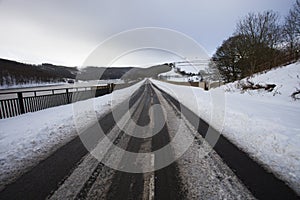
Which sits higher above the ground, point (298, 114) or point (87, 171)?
point (298, 114)

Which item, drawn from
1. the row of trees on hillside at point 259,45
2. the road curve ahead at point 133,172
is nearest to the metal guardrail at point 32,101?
the road curve ahead at point 133,172

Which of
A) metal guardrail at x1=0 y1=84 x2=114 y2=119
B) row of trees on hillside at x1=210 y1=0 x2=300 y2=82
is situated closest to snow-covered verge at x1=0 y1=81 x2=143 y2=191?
metal guardrail at x1=0 y1=84 x2=114 y2=119

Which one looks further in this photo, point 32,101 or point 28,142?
point 32,101

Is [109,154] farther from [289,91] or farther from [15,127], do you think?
[289,91]

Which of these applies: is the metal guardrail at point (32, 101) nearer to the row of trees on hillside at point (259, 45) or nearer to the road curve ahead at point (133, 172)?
the road curve ahead at point (133, 172)

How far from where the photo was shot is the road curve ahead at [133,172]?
2.61 m

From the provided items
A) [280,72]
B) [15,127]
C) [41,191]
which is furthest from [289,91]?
[15,127]

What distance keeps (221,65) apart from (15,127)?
32.4m

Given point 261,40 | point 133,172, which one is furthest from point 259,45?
point 133,172

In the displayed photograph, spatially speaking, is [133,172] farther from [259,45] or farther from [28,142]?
[259,45]

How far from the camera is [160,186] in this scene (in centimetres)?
277

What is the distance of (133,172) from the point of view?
10.6 feet

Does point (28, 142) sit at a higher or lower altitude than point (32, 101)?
lower

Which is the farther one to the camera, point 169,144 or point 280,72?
point 280,72
